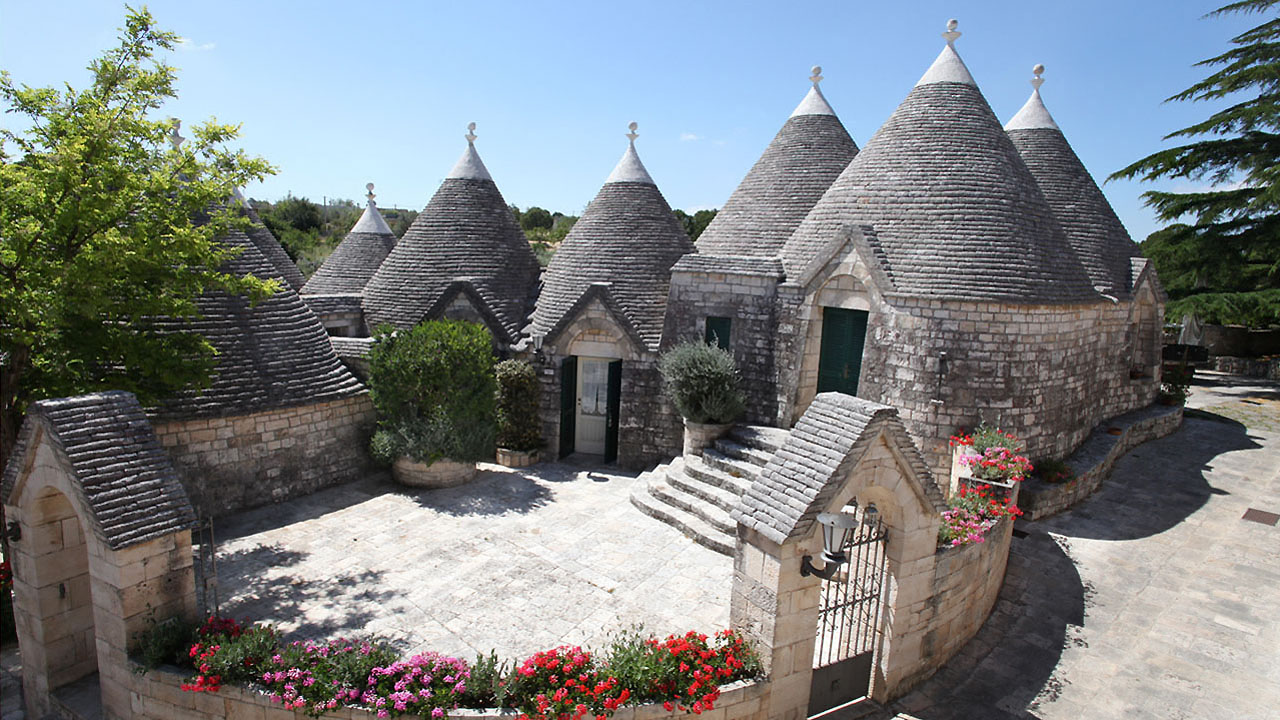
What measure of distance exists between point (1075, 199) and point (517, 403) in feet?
44.6

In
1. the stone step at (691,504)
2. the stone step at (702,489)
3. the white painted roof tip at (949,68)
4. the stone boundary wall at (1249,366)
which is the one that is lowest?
the stone step at (691,504)

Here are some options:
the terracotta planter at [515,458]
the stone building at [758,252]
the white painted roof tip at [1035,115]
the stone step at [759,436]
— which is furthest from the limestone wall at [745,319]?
the white painted roof tip at [1035,115]

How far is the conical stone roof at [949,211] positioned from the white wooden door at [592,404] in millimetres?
4576

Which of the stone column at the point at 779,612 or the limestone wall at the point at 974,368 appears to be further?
the limestone wall at the point at 974,368

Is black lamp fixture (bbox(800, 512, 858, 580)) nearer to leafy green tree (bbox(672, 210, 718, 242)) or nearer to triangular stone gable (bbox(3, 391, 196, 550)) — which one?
triangular stone gable (bbox(3, 391, 196, 550))

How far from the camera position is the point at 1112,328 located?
13922 millimetres

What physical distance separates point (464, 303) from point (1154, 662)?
42.7 feet

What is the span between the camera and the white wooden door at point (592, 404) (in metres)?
14.6

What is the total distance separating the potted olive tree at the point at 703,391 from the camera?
1223 centimetres

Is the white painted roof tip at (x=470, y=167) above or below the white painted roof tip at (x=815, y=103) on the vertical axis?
below

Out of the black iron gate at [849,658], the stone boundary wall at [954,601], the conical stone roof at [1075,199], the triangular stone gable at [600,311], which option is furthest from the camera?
the conical stone roof at [1075,199]

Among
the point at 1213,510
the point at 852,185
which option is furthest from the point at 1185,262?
the point at 852,185

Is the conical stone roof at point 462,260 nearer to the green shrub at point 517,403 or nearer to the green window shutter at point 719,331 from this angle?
the green shrub at point 517,403

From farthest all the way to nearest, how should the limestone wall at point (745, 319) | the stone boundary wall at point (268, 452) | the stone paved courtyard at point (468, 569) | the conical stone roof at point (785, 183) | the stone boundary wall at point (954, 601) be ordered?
the conical stone roof at point (785, 183)
the limestone wall at point (745, 319)
the stone boundary wall at point (268, 452)
the stone paved courtyard at point (468, 569)
the stone boundary wall at point (954, 601)
